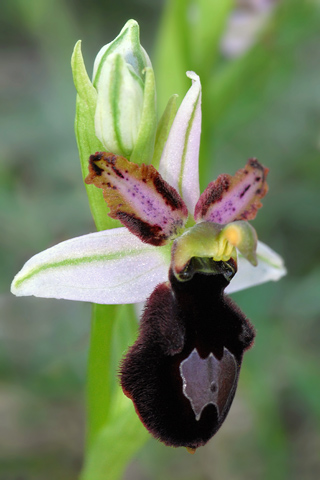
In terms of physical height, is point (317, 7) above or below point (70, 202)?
above

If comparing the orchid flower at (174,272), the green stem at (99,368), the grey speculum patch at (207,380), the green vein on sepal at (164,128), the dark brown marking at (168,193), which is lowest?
the green stem at (99,368)

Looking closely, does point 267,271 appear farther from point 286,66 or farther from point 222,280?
point 286,66

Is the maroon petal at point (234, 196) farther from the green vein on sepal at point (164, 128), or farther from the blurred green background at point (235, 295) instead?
the blurred green background at point (235, 295)

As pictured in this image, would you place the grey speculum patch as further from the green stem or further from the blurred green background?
the blurred green background

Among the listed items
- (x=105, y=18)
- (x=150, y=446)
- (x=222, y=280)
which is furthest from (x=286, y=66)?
(x=222, y=280)

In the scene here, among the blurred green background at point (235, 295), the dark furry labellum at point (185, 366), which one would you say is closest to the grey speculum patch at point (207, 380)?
the dark furry labellum at point (185, 366)

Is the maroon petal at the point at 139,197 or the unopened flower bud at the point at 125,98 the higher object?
the unopened flower bud at the point at 125,98

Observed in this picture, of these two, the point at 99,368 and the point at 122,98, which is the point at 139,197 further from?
the point at 99,368

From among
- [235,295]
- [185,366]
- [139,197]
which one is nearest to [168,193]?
[139,197]
